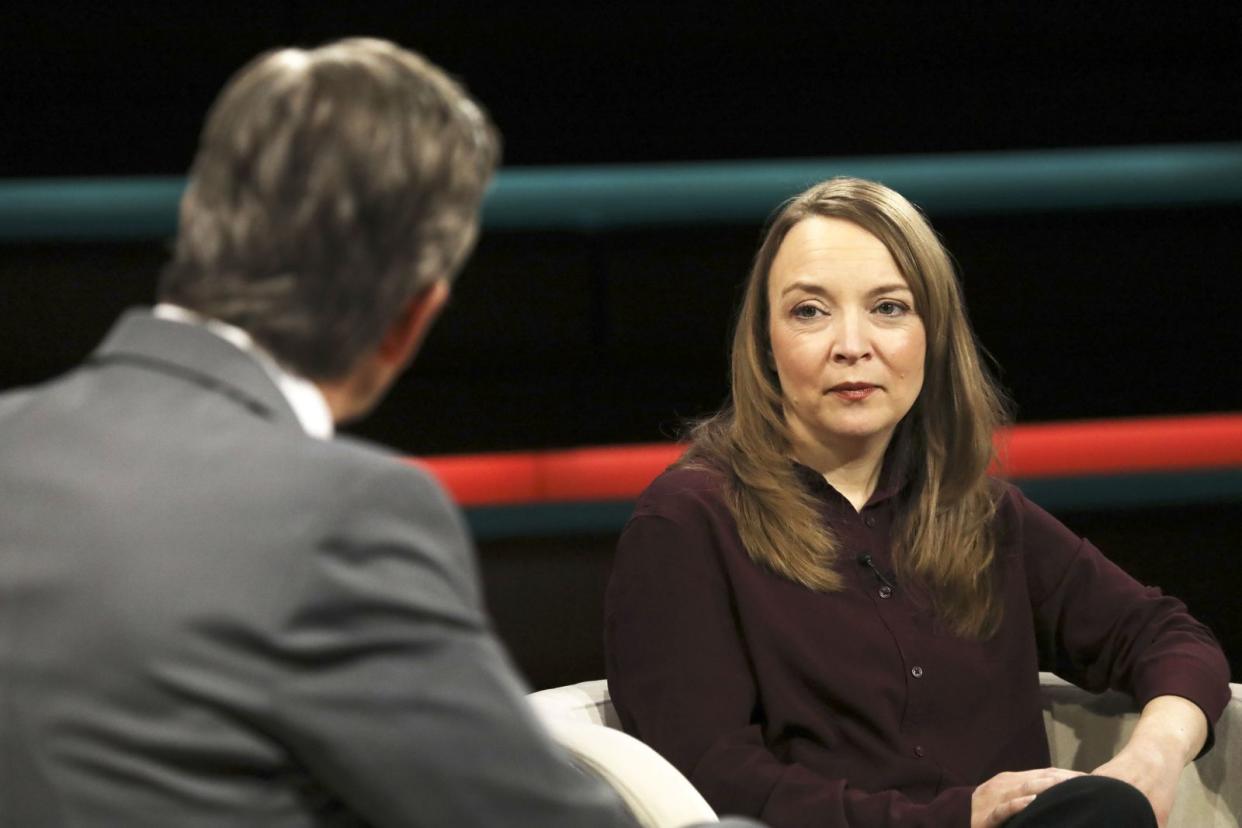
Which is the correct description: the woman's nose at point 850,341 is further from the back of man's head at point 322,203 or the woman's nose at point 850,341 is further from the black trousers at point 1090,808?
the back of man's head at point 322,203

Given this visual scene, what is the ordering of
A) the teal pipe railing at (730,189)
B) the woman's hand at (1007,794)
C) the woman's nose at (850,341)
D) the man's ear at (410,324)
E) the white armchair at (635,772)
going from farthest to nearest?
the teal pipe railing at (730,189)
the woman's nose at (850,341)
the woman's hand at (1007,794)
the white armchair at (635,772)
the man's ear at (410,324)

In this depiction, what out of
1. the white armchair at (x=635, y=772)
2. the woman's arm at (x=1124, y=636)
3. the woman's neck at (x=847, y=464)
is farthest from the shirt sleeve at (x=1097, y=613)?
the white armchair at (x=635, y=772)

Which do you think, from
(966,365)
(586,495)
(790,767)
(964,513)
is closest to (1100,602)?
(964,513)

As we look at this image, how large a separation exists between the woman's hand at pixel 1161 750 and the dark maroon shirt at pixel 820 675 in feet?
0.08

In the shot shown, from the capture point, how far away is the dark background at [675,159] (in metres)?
2.76

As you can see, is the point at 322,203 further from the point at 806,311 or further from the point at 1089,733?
the point at 1089,733

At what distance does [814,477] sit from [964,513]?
0.19m

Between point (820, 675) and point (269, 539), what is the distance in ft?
3.26

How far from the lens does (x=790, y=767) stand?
1571 millimetres

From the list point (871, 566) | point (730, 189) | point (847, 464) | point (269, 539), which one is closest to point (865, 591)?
point (871, 566)

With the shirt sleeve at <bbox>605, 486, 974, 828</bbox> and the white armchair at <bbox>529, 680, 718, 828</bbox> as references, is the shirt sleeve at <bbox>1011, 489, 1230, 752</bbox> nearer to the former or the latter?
the shirt sleeve at <bbox>605, 486, 974, 828</bbox>

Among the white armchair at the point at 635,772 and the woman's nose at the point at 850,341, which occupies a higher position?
the woman's nose at the point at 850,341

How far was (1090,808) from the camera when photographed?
4.90ft

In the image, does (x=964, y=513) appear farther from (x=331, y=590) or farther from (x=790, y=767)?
(x=331, y=590)
